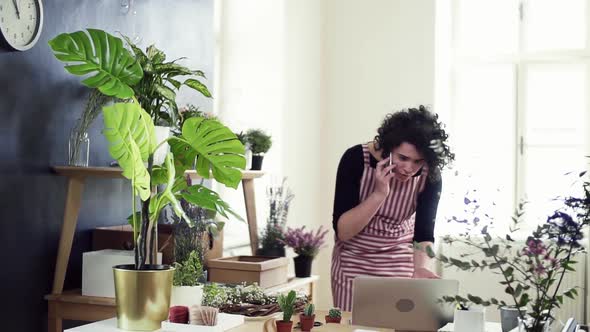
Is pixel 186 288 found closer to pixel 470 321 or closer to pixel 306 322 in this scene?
pixel 306 322

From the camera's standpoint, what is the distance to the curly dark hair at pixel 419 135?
361 centimetres

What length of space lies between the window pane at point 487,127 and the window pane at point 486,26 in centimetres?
15

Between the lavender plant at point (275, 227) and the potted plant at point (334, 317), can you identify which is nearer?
the potted plant at point (334, 317)

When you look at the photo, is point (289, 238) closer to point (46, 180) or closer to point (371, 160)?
point (371, 160)

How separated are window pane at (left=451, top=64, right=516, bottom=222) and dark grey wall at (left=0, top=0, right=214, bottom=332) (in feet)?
10.5

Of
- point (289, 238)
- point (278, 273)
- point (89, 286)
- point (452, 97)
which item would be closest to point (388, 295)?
point (89, 286)

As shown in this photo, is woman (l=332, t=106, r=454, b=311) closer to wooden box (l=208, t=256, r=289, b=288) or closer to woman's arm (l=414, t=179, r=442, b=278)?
woman's arm (l=414, t=179, r=442, b=278)

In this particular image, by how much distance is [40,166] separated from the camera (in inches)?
131

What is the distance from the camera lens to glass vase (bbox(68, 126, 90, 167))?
11.4 ft

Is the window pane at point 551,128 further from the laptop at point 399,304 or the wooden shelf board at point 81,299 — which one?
the wooden shelf board at point 81,299

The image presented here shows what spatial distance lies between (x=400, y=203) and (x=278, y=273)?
93 cm

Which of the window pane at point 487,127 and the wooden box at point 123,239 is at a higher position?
the window pane at point 487,127

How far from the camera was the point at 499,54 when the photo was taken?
6.22 m

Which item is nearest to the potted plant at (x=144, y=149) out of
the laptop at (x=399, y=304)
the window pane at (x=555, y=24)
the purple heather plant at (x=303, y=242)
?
the laptop at (x=399, y=304)
